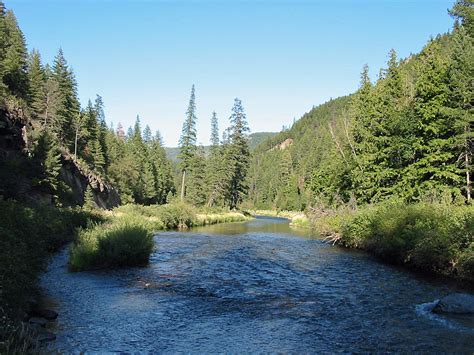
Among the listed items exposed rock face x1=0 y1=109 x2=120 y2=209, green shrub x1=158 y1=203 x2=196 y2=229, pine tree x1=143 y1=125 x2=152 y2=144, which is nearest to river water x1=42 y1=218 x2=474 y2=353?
exposed rock face x1=0 y1=109 x2=120 y2=209

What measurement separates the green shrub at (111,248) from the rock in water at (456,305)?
45.9ft

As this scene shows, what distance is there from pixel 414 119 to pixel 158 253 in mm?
22391

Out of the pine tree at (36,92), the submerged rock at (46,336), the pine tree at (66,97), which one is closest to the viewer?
the submerged rock at (46,336)

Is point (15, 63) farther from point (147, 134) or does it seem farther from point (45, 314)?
point (147, 134)

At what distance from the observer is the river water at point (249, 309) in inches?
413

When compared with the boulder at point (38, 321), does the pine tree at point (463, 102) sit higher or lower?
higher

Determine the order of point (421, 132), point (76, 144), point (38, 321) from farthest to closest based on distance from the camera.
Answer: point (76, 144), point (421, 132), point (38, 321)

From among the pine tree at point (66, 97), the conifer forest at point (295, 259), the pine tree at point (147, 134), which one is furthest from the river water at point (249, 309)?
the pine tree at point (147, 134)

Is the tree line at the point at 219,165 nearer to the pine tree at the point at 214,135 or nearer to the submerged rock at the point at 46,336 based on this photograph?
the pine tree at the point at 214,135

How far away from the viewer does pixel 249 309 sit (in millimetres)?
13695

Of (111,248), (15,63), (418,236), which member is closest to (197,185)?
(15,63)

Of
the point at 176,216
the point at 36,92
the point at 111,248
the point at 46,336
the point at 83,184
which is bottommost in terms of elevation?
the point at 46,336

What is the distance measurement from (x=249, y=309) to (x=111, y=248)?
9.21 metres

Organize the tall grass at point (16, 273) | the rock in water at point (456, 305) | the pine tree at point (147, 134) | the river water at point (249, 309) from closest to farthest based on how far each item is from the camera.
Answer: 1. the tall grass at point (16, 273)
2. the river water at point (249, 309)
3. the rock in water at point (456, 305)
4. the pine tree at point (147, 134)
